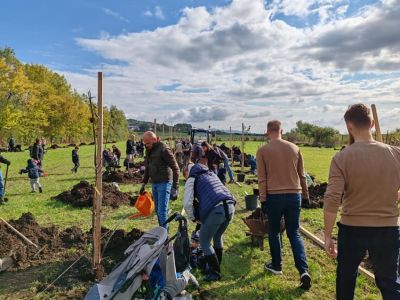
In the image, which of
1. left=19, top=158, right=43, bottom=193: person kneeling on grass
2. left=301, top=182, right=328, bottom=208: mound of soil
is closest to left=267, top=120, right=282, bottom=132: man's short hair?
left=301, top=182, right=328, bottom=208: mound of soil

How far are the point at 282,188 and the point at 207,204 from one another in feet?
3.27

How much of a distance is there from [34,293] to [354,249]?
392cm

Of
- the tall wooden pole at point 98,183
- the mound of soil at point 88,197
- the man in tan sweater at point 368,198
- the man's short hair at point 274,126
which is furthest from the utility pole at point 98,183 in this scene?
the mound of soil at point 88,197

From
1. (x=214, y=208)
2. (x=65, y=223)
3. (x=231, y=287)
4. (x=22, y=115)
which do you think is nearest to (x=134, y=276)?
(x=214, y=208)

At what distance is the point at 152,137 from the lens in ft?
21.2

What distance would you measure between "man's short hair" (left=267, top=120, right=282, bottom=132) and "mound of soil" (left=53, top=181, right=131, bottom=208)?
6542 millimetres

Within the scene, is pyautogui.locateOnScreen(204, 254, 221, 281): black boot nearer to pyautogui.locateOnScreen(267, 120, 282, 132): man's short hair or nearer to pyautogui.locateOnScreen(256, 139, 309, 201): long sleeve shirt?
pyautogui.locateOnScreen(256, 139, 309, 201): long sleeve shirt

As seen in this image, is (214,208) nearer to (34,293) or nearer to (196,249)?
(196,249)

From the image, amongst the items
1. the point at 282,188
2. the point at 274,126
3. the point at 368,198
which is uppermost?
the point at 274,126

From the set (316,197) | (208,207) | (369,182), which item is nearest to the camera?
A: (369,182)

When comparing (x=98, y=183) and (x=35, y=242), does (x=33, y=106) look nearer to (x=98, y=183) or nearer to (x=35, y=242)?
(x=35, y=242)

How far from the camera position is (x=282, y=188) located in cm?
467

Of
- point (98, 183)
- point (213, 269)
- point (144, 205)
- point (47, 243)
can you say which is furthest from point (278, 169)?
point (47, 243)

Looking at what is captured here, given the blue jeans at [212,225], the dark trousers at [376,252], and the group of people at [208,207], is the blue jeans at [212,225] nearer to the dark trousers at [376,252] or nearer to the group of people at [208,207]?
the group of people at [208,207]
